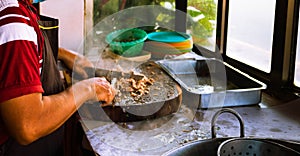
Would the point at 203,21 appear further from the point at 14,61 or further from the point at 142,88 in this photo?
the point at 14,61

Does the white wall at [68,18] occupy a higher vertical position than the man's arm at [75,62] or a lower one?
higher

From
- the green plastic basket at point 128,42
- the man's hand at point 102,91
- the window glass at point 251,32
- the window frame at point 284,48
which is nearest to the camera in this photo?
the man's hand at point 102,91

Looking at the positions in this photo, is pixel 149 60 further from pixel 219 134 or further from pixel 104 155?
pixel 104 155

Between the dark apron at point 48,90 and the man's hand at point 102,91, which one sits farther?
the man's hand at point 102,91

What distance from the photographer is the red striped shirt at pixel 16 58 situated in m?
0.86

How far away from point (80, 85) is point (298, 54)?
880 mm

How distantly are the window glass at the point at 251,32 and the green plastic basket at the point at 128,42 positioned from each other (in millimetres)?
495

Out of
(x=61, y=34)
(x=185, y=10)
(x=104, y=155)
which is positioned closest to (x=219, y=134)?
(x=104, y=155)

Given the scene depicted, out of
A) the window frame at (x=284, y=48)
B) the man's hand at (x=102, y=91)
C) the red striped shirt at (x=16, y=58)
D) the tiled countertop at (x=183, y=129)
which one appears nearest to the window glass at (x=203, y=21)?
the window frame at (x=284, y=48)

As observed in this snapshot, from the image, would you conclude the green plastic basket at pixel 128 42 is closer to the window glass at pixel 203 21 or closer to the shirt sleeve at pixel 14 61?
the window glass at pixel 203 21

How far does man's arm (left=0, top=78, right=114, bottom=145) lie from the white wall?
1295mm

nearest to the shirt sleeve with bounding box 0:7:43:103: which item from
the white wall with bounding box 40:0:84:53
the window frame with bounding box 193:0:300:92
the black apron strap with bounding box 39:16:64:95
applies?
the black apron strap with bounding box 39:16:64:95

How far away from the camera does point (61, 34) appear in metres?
2.36

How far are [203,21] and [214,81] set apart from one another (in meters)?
0.69
